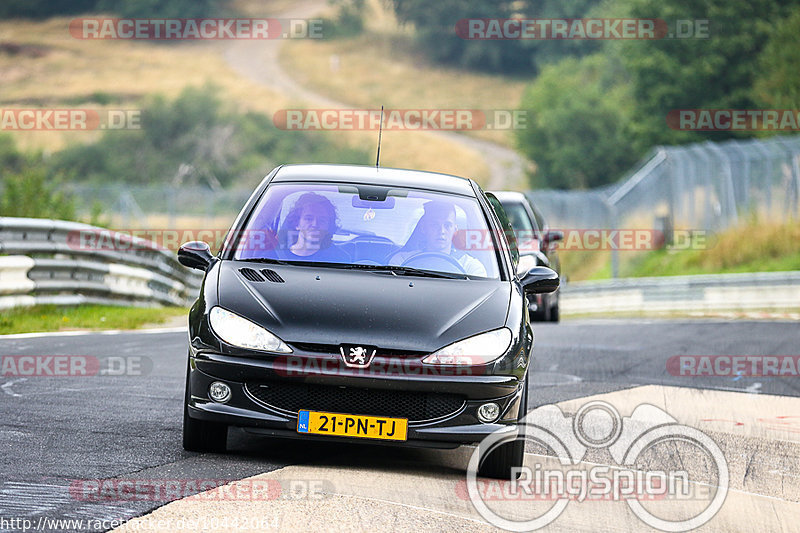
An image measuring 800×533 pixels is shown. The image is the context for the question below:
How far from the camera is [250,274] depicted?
7152 millimetres

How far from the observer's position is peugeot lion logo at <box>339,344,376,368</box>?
255 inches

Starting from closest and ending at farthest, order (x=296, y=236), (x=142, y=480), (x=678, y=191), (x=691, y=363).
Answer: (x=142, y=480)
(x=296, y=236)
(x=691, y=363)
(x=678, y=191)

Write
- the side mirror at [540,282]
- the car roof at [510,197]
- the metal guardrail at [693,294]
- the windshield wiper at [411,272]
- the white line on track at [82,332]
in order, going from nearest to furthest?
1. the windshield wiper at [411,272]
2. the side mirror at [540,282]
3. the white line on track at [82,332]
4. the car roof at [510,197]
5. the metal guardrail at [693,294]

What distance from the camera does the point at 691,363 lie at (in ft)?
46.5

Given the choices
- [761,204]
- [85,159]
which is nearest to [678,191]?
[761,204]

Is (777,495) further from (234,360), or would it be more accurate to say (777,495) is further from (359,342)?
(234,360)

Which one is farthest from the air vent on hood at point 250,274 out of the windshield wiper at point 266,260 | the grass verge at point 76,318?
the grass verge at point 76,318

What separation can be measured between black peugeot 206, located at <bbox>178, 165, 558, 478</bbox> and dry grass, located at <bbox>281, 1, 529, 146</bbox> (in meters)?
91.1

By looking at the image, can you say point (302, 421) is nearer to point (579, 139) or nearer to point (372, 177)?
point (372, 177)

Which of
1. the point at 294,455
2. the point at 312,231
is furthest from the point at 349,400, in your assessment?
the point at 312,231

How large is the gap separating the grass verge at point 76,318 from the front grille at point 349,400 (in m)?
7.57

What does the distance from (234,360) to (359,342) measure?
622mm

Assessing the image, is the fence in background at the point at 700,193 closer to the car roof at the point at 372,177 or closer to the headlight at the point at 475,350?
the car roof at the point at 372,177

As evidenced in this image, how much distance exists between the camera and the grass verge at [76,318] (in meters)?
14.1
